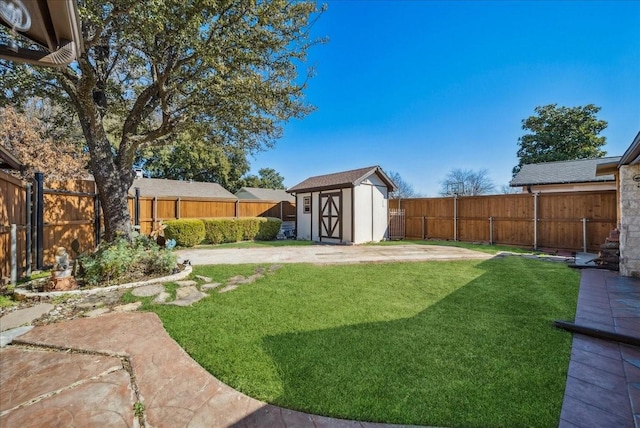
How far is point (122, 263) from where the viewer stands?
5086mm

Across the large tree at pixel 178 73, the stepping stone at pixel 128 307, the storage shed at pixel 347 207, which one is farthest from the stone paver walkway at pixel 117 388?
the storage shed at pixel 347 207

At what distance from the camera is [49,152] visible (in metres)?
13.3

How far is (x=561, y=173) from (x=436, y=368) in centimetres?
1458

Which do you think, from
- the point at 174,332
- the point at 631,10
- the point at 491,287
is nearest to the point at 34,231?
the point at 174,332

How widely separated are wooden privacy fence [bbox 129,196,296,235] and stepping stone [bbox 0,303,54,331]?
566cm

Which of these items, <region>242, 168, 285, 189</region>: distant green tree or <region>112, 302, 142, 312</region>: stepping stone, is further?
<region>242, 168, 285, 189</region>: distant green tree

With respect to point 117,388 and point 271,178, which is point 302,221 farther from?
point 271,178

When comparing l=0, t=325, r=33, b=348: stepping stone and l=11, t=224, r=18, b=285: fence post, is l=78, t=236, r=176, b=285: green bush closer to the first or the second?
l=11, t=224, r=18, b=285: fence post

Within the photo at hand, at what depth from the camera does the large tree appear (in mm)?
4887

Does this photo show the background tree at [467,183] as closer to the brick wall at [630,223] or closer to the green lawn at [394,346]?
the brick wall at [630,223]

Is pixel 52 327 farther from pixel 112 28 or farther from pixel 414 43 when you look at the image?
pixel 414 43

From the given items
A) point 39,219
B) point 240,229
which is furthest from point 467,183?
point 39,219

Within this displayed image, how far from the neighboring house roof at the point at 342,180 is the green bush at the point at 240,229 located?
232 cm

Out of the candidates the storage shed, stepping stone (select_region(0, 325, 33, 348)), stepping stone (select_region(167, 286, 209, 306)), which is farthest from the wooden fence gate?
stepping stone (select_region(0, 325, 33, 348))
